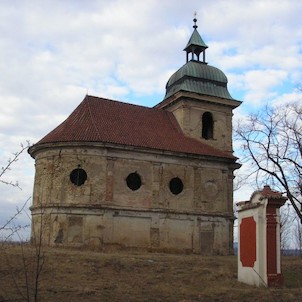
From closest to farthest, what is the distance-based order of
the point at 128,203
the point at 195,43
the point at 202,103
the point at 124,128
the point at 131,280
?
the point at 131,280
the point at 128,203
the point at 124,128
the point at 202,103
the point at 195,43

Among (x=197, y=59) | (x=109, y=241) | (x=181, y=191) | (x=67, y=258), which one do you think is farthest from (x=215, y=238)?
(x=197, y=59)

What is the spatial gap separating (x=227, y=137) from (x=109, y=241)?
12.6m

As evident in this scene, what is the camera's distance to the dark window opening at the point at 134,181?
89.3 ft

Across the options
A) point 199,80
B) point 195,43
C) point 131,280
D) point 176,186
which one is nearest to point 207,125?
point 199,80

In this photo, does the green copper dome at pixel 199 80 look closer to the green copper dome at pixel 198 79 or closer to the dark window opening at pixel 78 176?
the green copper dome at pixel 198 79

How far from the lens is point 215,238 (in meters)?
28.9

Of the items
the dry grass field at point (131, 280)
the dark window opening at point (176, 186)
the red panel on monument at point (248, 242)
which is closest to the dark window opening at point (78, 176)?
the dark window opening at point (176, 186)

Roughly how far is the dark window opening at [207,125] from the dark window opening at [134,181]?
7744 millimetres

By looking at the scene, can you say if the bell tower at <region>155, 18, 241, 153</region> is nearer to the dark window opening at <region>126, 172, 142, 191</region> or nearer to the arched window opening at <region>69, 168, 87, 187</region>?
the dark window opening at <region>126, 172, 142, 191</region>

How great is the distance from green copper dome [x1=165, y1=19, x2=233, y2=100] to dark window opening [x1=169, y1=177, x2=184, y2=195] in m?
7.17

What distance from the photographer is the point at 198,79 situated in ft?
110

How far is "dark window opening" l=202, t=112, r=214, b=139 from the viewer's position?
3319cm

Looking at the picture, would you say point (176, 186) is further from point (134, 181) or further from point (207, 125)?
point (207, 125)

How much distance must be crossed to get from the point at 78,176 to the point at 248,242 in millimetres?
12252
